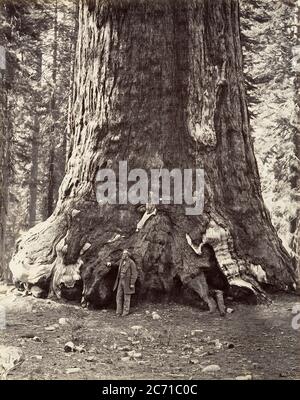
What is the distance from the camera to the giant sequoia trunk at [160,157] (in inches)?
179

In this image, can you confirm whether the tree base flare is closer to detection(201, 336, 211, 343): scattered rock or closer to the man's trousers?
the man's trousers

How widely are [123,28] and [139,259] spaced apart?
234 centimetres

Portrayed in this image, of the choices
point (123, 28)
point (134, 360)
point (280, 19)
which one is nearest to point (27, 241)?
point (134, 360)

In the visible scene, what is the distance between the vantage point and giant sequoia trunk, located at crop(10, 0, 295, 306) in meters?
4.54

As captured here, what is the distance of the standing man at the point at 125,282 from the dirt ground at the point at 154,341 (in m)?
0.11

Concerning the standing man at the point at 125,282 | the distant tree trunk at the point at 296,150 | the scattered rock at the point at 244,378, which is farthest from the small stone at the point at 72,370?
the distant tree trunk at the point at 296,150

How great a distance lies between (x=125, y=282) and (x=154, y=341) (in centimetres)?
68

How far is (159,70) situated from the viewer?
4.73 metres

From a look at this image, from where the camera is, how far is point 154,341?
3.90 metres

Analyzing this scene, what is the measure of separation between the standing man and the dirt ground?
0.38 feet

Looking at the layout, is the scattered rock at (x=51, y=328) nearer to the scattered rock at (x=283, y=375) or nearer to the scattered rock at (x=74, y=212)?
the scattered rock at (x=74, y=212)

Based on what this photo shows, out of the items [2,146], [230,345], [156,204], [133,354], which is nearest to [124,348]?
[133,354]

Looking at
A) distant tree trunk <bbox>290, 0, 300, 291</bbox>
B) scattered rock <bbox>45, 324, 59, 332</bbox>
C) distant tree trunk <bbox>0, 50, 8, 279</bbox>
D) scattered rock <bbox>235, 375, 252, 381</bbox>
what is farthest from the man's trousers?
distant tree trunk <bbox>290, 0, 300, 291</bbox>

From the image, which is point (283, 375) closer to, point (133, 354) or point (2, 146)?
point (133, 354)
